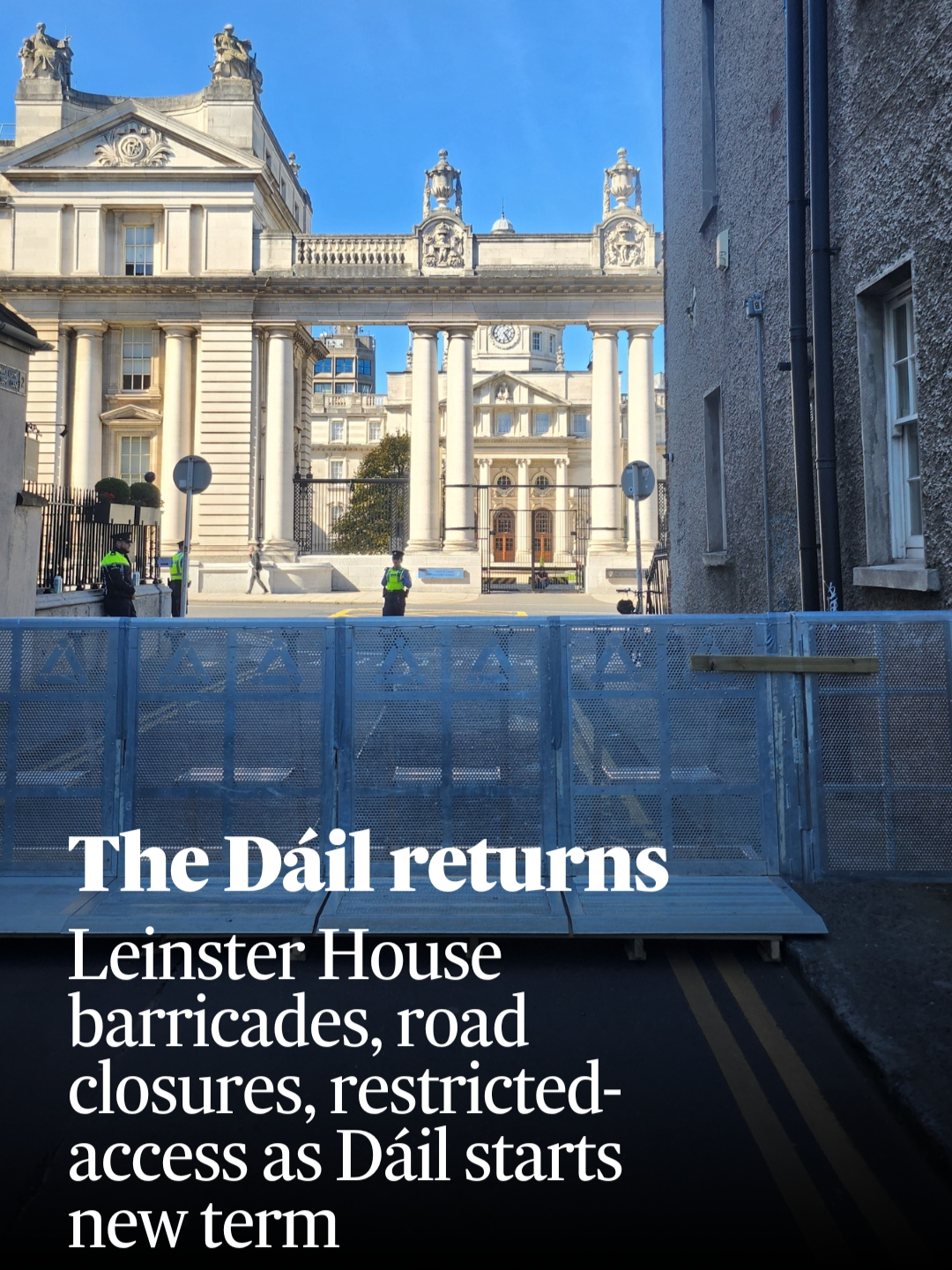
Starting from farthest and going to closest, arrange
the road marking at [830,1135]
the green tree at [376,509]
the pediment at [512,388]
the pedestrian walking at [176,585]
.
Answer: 1. the pediment at [512,388]
2. the green tree at [376,509]
3. the pedestrian walking at [176,585]
4. the road marking at [830,1135]

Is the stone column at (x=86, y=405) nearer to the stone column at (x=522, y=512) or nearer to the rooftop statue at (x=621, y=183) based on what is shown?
the rooftop statue at (x=621, y=183)

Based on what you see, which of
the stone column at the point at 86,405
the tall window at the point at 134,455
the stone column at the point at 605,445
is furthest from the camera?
the tall window at the point at 134,455

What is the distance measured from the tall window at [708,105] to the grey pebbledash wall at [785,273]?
5 centimetres

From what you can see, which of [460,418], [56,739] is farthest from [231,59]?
[56,739]

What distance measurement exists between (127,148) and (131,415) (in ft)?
31.5

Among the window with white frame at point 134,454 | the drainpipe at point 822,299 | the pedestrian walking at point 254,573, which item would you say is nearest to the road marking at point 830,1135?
the drainpipe at point 822,299

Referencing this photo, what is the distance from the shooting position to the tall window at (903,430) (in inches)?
281

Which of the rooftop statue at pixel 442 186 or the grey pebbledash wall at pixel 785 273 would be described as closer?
the grey pebbledash wall at pixel 785 273

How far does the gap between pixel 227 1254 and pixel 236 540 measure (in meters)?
35.8

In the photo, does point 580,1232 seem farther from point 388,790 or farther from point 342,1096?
point 388,790

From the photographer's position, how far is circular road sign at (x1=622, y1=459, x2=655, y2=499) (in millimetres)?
13148

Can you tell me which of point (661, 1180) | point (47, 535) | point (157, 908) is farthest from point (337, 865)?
point (47, 535)

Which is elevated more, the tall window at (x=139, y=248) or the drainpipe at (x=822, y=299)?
the tall window at (x=139, y=248)

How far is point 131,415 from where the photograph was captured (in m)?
38.9
